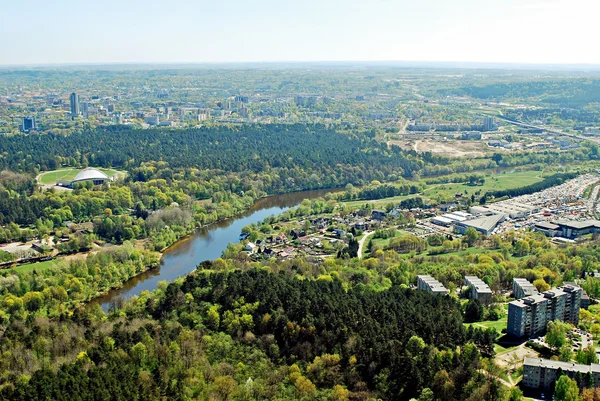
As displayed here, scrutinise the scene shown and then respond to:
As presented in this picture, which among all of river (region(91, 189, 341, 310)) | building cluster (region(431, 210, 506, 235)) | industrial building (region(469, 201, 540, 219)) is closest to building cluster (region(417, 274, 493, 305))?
building cluster (region(431, 210, 506, 235))

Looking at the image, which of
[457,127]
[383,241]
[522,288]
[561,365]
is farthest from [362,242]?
[457,127]

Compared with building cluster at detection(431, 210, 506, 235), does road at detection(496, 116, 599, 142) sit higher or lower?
higher

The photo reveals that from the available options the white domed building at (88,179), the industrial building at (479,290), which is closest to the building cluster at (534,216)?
the industrial building at (479,290)

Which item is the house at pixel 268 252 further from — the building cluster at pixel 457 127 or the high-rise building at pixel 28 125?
the building cluster at pixel 457 127

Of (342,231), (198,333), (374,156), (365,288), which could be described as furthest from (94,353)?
(374,156)

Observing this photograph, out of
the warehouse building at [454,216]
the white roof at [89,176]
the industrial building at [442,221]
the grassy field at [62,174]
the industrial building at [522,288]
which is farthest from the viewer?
the grassy field at [62,174]

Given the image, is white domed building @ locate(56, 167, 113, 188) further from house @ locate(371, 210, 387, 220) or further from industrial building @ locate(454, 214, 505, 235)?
industrial building @ locate(454, 214, 505, 235)
